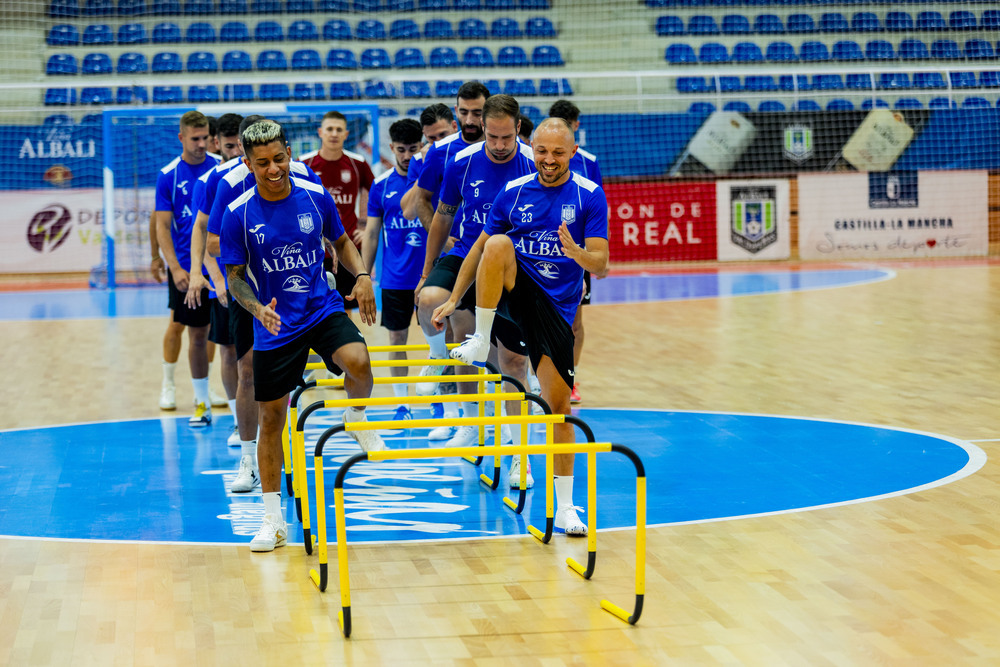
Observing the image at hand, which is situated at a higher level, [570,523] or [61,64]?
[61,64]

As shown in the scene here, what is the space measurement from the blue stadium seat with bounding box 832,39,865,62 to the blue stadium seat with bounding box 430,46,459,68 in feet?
27.5

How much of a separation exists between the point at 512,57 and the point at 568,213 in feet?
61.7

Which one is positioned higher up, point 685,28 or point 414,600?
point 685,28

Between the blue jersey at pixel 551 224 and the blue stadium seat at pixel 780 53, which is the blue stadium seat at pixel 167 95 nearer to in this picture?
the blue stadium seat at pixel 780 53

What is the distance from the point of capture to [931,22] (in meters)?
24.7

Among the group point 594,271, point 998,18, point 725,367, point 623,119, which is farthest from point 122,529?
point 998,18

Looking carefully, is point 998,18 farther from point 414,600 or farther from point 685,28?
point 414,600

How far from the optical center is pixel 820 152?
21.0 metres

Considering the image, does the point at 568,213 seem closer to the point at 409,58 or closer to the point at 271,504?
the point at 271,504

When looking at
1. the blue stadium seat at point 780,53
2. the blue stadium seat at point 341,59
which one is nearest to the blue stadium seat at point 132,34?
the blue stadium seat at point 341,59

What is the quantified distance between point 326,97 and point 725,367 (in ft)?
44.1

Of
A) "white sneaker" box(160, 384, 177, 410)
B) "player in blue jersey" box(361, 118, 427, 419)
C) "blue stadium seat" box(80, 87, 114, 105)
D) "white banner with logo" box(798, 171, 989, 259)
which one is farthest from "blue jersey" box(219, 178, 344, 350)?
"blue stadium seat" box(80, 87, 114, 105)

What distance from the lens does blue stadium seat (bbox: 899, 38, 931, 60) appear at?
24266 mm

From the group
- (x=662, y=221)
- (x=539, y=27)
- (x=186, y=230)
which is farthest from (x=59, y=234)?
(x=186, y=230)
